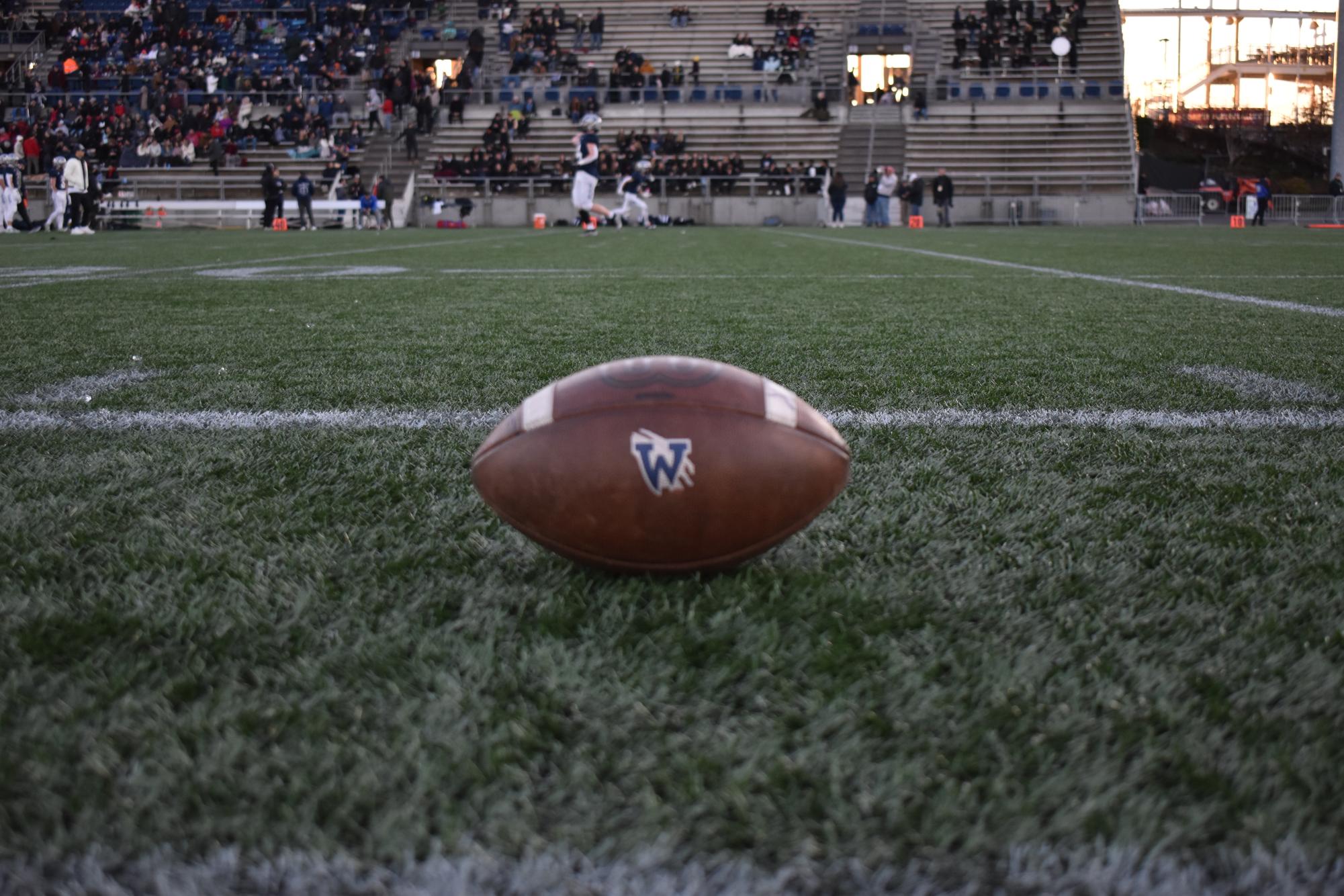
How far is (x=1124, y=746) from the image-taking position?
3.19ft

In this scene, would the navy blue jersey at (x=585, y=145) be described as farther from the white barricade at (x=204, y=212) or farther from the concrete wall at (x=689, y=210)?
the concrete wall at (x=689, y=210)

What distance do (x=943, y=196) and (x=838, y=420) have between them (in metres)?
21.7

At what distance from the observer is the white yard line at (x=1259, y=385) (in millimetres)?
2654

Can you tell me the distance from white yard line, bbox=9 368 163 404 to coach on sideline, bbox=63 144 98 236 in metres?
15.7

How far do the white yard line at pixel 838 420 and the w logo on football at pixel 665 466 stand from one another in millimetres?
1058

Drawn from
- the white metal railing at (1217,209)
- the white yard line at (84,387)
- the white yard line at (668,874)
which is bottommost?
the white yard line at (668,874)

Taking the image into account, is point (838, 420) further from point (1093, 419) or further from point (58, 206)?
point (58, 206)

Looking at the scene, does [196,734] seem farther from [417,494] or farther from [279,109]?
[279,109]

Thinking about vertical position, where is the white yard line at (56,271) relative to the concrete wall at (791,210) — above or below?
below

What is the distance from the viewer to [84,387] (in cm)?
289

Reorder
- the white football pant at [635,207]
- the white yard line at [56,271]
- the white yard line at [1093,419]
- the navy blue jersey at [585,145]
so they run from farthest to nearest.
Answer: the white football pant at [635,207] < the navy blue jersey at [585,145] < the white yard line at [56,271] < the white yard line at [1093,419]

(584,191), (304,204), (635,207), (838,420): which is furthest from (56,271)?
(635,207)

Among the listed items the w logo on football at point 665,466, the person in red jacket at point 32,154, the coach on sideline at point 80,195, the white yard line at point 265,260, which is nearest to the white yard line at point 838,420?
the w logo on football at point 665,466

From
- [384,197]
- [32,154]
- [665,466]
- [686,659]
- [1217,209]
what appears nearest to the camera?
[686,659]
